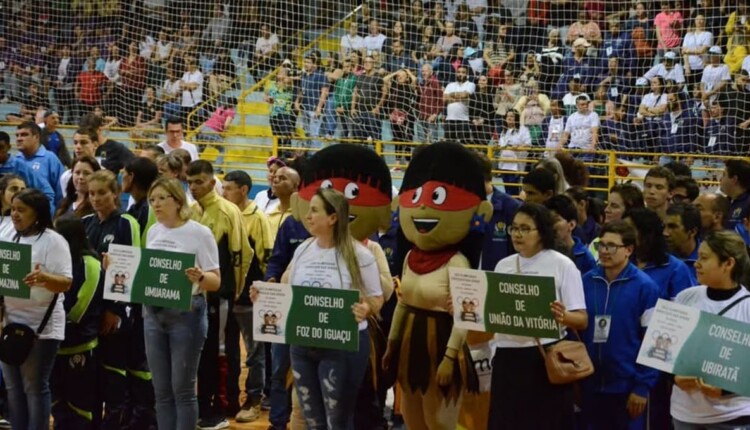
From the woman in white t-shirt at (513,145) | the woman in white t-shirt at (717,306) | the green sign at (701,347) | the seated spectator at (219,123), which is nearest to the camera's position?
the green sign at (701,347)

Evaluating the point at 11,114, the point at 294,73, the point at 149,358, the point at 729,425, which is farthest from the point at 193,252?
the point at 11,114

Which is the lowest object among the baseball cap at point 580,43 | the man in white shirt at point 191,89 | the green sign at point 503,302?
the green sign at point 503,302

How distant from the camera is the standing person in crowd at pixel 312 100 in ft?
43.7

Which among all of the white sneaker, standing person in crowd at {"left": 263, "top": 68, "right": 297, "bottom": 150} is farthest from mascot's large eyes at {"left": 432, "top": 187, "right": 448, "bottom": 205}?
standing person in crowd at {"left": 263, "top": 68, "right": 297, "bottom": 150}

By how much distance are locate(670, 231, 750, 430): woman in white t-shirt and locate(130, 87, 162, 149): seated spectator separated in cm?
1113

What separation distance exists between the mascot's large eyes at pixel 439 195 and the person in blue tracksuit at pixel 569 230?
1.76 ft

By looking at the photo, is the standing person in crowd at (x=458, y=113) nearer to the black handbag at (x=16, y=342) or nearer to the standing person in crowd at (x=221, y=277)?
the standing person in crowd at (x=221, y=277)

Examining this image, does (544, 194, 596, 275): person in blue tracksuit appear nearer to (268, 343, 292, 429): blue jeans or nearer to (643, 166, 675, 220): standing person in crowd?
(643, 166, 675, 220): standing person in crowd

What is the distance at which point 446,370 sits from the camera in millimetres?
5273

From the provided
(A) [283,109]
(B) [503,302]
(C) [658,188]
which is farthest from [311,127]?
(B) [503,302]

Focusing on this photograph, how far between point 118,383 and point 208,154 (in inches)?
323

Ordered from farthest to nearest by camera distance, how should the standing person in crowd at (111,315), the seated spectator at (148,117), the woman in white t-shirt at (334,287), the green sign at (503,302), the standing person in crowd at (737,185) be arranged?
the seated spectator at (148,117)
the standing person in crowd at (737,185)
the standing person in crowd at (111,315)
the woman in white t-shirt at (334,287)
the green sign at (503,302)

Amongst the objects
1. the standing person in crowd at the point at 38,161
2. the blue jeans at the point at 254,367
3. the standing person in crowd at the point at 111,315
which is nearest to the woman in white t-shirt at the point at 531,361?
the standing person in crowd at the point at 111,315

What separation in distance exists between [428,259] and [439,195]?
334mm
